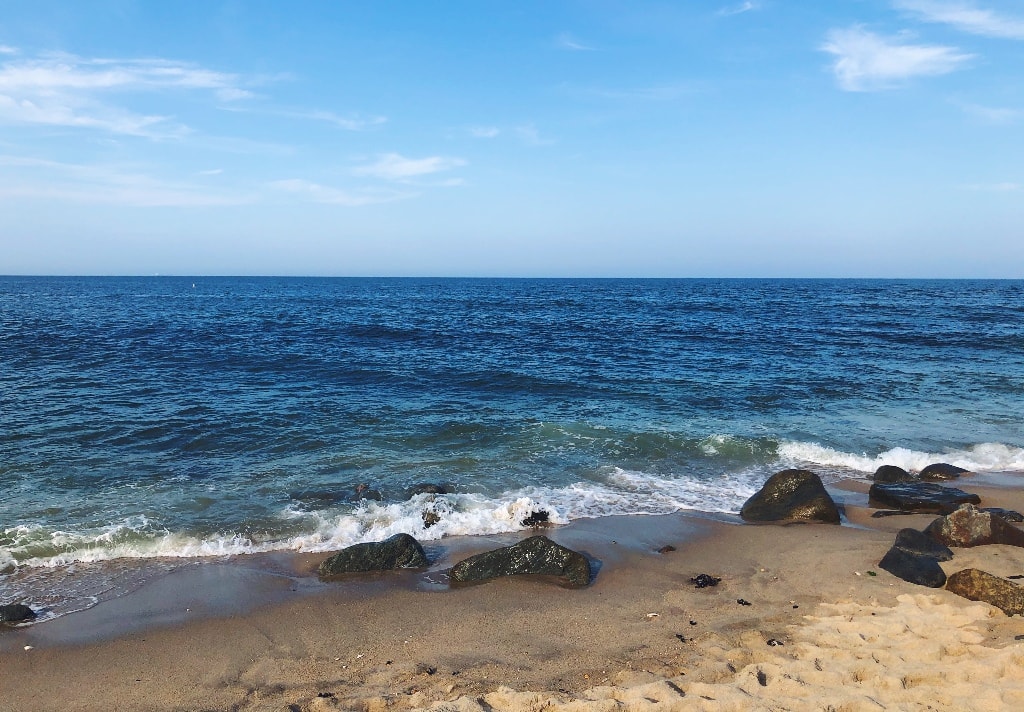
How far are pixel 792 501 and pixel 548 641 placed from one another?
22.2 ft

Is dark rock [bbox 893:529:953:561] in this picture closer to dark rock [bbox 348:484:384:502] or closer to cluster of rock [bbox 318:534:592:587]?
cluster of rock [bbox 318:534:592:587]

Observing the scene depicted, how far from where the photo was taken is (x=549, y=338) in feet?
124

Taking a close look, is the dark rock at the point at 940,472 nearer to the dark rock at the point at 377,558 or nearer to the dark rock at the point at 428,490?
the dark rock at the point at 428,490

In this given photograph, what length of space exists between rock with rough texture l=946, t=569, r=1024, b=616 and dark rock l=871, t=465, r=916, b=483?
221 inches

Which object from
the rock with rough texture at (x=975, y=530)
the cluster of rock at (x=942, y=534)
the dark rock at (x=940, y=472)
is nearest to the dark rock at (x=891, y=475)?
the cluster of rock at (x=942, y=534)

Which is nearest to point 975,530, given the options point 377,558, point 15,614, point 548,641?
point 548,641

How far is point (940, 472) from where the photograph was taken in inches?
563

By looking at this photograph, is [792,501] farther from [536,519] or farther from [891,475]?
[536,519]

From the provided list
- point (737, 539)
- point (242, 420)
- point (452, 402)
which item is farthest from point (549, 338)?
point (737, 539)

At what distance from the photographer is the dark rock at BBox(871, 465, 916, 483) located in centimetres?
1373

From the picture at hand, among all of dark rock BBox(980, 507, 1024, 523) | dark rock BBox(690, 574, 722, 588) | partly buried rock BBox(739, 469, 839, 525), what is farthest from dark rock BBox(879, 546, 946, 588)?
dark rock BBox(980, 507, 1024, 523)

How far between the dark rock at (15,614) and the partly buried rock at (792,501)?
38.0 ft

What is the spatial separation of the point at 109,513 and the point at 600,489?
9710 mm

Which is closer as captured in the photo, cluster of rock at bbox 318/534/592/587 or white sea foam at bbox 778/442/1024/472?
cluster of rock at bbox 318/534/592/587
